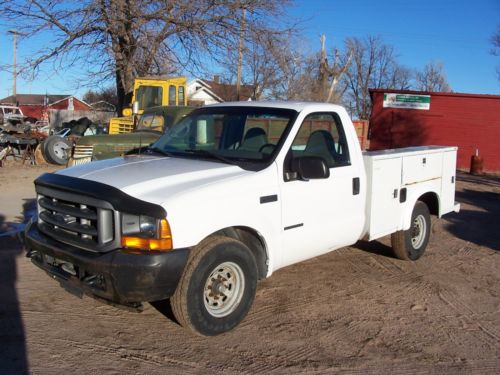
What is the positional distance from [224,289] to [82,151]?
308 inches

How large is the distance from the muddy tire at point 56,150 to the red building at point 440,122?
11.8 meters

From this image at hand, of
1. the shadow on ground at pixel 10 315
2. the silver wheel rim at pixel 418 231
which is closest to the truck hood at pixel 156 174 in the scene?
the shadow on ground at pixel 10 315

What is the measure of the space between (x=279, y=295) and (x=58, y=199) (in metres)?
2.34

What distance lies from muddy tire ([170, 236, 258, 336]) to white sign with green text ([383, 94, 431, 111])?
57.5 ft

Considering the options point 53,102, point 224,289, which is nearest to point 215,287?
point 224,289

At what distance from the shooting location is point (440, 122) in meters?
20.0

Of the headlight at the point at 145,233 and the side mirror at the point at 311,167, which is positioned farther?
the side mirror at the point at 311,167

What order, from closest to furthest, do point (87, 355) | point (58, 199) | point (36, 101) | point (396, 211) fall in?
point (87, 355)
point (58, 199)
point (396, 211)
point (36, 101)

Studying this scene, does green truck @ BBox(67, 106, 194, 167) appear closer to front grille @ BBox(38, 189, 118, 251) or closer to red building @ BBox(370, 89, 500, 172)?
front grille @ BBox(38, 189, 118, 251)

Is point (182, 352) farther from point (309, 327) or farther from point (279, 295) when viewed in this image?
point (279, 295)

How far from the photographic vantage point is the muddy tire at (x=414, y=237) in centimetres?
629

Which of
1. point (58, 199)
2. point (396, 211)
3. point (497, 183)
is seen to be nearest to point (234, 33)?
point (497, 183)

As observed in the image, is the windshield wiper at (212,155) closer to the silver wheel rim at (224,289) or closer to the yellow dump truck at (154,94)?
the silver wheel rim at (224,289)

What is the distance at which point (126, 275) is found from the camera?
3551 mm
